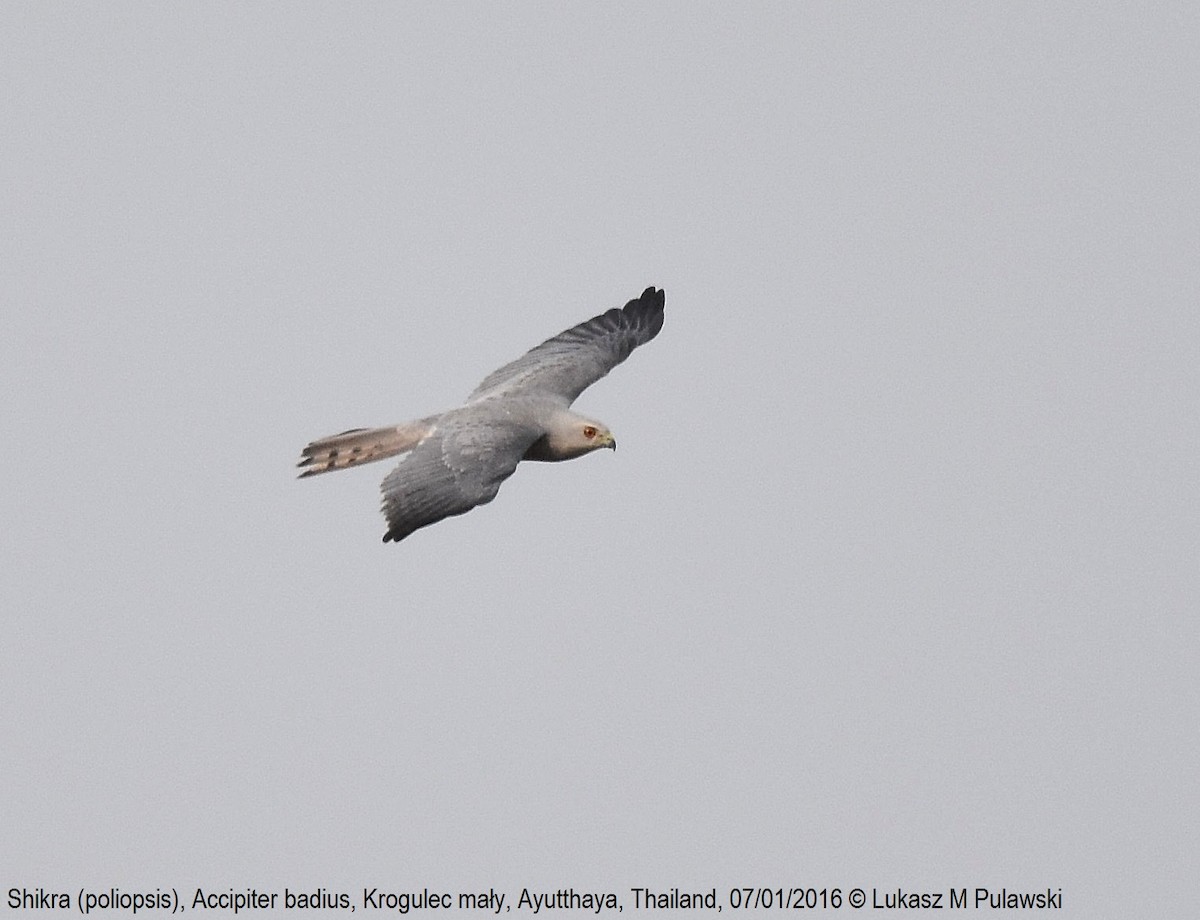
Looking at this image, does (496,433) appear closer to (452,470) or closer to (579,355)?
(452,470)

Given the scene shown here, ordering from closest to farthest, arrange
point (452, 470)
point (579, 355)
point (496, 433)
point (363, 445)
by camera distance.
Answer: point (452, 470), point (496, 433), point (363, 445), point (579, 355)

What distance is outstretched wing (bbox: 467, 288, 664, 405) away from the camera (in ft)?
52.3

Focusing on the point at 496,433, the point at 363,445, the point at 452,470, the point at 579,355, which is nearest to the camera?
the point at 452,470

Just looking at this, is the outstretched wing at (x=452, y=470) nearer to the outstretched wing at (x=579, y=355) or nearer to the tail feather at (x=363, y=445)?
the tail feather at (x=363, y=445)

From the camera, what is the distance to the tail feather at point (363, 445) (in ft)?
47.3

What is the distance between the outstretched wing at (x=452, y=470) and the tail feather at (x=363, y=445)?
0.33 meters

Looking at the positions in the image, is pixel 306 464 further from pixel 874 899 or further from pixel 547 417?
pixel 874 899

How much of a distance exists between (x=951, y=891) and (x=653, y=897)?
2.51 metres

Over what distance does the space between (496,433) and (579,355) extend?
300 centimetres

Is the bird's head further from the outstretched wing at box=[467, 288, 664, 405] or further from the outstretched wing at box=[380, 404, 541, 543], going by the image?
the outstretched wing at box=[467, 288, 664, 405]

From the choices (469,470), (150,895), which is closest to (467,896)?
(150,895)

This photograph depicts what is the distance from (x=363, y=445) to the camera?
14.5 meters

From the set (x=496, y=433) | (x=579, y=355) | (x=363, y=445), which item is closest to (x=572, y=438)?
(x=496, y=433)

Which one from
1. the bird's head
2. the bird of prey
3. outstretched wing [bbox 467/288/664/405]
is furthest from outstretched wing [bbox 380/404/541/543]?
outstretched wing [bbox 467/288/664/405]
